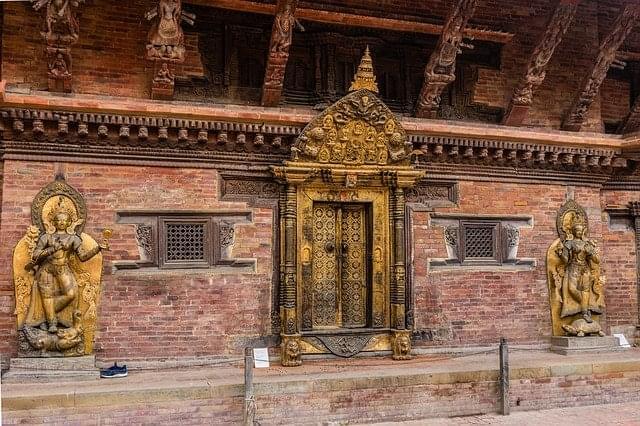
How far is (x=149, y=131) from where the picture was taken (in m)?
8.12

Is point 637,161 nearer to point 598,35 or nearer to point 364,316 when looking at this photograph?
point 598,35

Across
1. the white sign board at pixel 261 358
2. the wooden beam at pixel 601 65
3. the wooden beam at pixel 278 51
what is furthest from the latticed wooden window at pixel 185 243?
the wooden beam at pixel 601 65

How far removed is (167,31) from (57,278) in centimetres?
330

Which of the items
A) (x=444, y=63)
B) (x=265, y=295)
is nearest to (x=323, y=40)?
(x=444, y=63)

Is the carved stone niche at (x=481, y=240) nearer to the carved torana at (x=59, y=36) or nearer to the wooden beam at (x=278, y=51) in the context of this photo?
the wooden beam at (x=278, y=51)

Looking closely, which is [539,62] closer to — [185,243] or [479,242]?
[479,242]

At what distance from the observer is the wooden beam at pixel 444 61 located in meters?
8.81

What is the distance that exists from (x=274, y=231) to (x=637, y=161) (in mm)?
6279

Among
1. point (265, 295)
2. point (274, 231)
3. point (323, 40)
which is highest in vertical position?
point (323, 40)

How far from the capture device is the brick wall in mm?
7688

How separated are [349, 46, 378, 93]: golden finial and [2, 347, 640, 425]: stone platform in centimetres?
383

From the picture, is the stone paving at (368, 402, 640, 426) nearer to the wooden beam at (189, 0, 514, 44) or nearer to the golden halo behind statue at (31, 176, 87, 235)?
the golden halo behind statue at (31, 176, 87, 235)

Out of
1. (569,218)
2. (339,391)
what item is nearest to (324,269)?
(339,391)

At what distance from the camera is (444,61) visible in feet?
29.8
